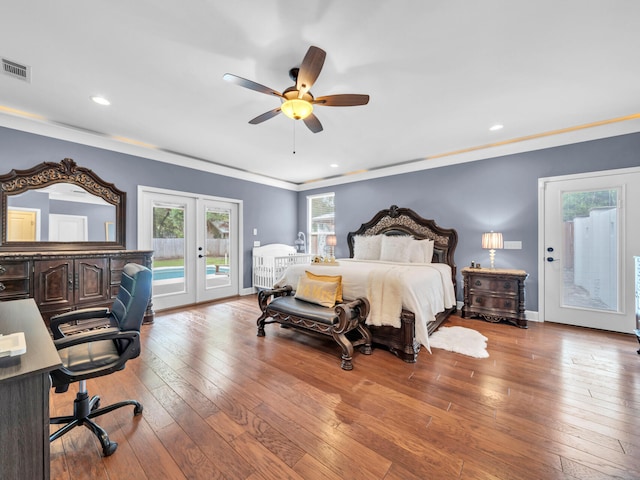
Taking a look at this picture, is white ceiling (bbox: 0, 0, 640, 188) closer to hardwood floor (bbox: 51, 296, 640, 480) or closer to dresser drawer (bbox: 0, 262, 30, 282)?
dresser drawer (bbox: 0, 262, 30, 282)

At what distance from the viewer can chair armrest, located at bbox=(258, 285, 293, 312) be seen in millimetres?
3303

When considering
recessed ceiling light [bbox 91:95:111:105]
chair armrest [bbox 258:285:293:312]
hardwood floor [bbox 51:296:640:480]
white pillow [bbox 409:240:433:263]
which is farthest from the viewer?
white pillow [bbox 409:240:433:263]

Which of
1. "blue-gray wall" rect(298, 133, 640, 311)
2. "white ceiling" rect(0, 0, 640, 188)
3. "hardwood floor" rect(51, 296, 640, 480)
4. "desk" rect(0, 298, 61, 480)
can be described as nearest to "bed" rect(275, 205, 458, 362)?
"hardwood floor" rect(51, 296, 640, 480)

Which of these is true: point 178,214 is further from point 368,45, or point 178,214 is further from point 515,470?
point 515,470

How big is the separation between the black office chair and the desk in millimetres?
543

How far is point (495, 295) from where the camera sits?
12.4 ft

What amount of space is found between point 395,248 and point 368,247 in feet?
1.82

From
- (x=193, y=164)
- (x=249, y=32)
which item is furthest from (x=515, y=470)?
(x=193, y=164)

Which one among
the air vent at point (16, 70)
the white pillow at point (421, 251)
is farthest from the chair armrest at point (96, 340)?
the white pillow at point (421, 251)

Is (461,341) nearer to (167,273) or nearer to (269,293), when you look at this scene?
(269,293)

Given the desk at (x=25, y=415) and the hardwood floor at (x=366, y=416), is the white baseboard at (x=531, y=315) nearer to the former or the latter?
the hardwood floor at (x=366, y=416)

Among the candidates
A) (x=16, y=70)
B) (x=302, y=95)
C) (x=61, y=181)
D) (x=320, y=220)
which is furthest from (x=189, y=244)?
(x=302, y=95)

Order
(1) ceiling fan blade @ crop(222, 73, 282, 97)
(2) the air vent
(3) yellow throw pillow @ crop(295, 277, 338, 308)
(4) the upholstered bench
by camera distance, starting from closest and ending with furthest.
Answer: (1) ceiling fan blade @ crop(222, 73, 282, 97), (2) the air vent, (4) the upholstered bench, (3) yellow throw pillow @ crop(295, 277, 338, 308)

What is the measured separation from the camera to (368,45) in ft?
6.54
